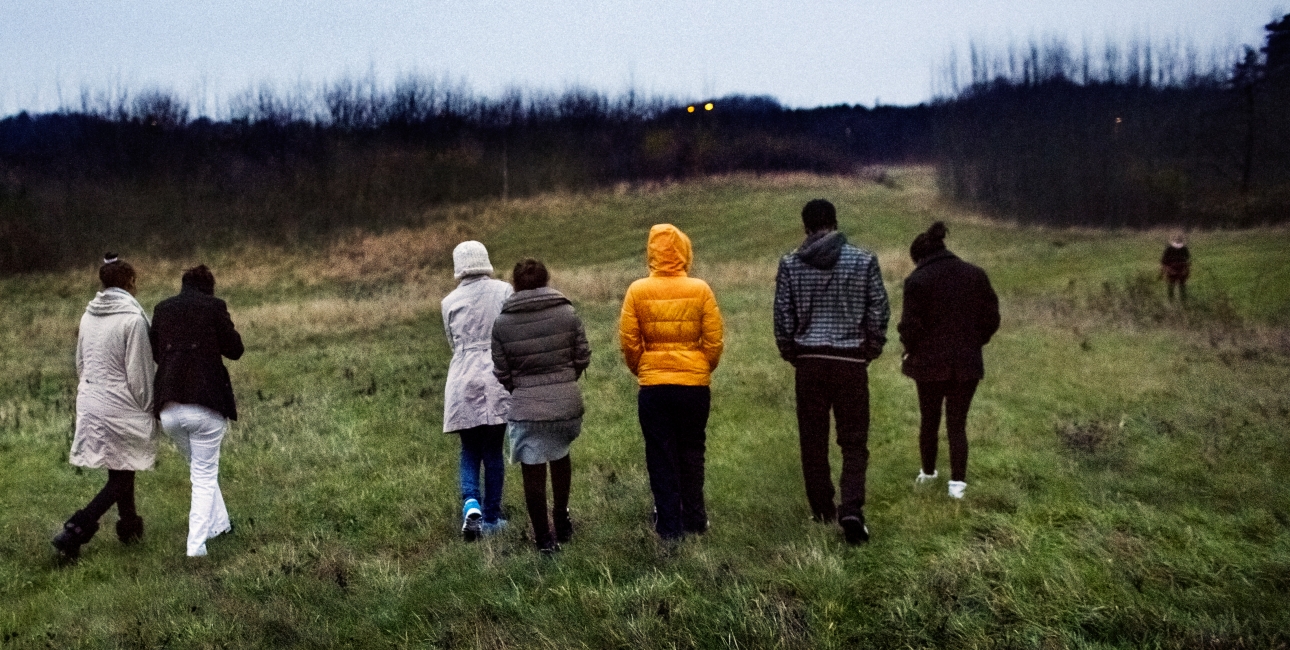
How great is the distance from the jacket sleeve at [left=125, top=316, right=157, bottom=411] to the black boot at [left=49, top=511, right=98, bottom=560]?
33.8 inches

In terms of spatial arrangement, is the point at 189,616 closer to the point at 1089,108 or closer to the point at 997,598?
the point at 997,598

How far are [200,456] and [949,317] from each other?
529 centimetres

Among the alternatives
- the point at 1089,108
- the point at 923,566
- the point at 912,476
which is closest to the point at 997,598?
the point at 923,566

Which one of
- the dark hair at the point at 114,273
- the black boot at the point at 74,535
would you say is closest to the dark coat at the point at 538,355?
the dark hair at the point at 114,273

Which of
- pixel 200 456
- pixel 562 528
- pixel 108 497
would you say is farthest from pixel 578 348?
pixel 108 497

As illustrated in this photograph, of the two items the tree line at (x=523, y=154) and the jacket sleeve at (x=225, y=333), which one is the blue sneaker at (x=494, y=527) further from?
the tree line at (x=523, y=154)

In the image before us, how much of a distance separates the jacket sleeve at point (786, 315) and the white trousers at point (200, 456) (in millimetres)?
3844

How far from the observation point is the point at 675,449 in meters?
5.49

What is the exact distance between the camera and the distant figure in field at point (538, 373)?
5.27 m

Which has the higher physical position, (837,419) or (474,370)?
(474,370)

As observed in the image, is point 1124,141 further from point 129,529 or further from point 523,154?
point 129,529

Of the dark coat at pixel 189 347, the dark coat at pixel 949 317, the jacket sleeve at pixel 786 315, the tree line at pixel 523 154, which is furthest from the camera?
the tree line at pixel 523 154

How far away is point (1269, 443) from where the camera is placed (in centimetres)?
845

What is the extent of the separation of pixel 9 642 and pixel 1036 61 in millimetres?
80519
